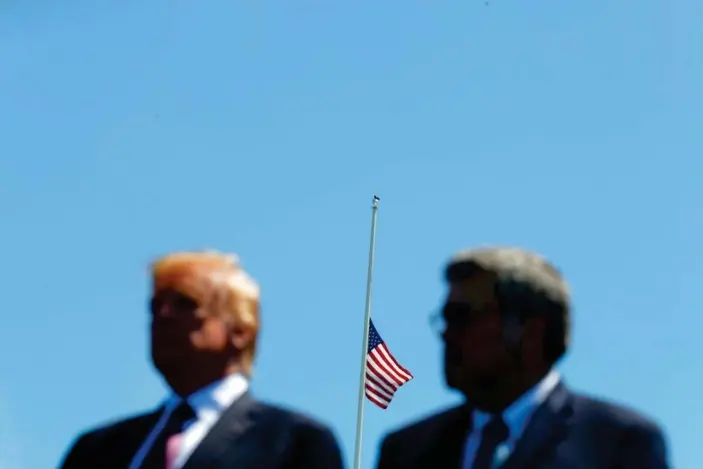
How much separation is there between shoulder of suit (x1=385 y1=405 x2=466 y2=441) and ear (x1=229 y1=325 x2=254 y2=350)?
75 cm

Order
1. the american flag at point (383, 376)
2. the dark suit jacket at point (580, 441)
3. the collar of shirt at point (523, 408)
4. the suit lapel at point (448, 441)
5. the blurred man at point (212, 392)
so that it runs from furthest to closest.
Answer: the american flag at point (383, 376) < the blurred man at point (212, 392) < the suit lapel at point (448, 441) < the collar of shirt at point (523, 408) < the dark suit jacket at point (580, 441)

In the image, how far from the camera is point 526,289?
14.7 ft

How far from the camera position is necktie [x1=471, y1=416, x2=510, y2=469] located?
4381 millimetres

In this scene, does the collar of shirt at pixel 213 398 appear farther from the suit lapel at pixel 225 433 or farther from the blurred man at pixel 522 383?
the blurred man at pixel 522 383

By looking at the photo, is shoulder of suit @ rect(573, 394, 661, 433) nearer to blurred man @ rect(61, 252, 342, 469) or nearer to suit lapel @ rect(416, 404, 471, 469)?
suit lapel @ rect(416, 404, 471, 469)

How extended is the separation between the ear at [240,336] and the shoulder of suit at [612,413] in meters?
1.36

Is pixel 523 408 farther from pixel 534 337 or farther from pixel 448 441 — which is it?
pixel 448 441

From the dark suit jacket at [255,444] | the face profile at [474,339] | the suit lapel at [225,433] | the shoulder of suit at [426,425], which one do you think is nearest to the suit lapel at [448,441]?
the shoulder of suit at [426,425]

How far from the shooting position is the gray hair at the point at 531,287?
4.47 m

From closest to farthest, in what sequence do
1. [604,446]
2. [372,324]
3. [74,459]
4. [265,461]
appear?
[604,446], [265,461], [74,459], [372,324]

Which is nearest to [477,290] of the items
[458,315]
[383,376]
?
[458,315]

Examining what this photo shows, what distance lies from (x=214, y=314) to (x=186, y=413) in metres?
0.44

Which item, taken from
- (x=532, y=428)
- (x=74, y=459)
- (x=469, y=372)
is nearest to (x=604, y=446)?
(x=532, y=428)

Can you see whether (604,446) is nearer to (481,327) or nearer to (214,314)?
(481,327)
